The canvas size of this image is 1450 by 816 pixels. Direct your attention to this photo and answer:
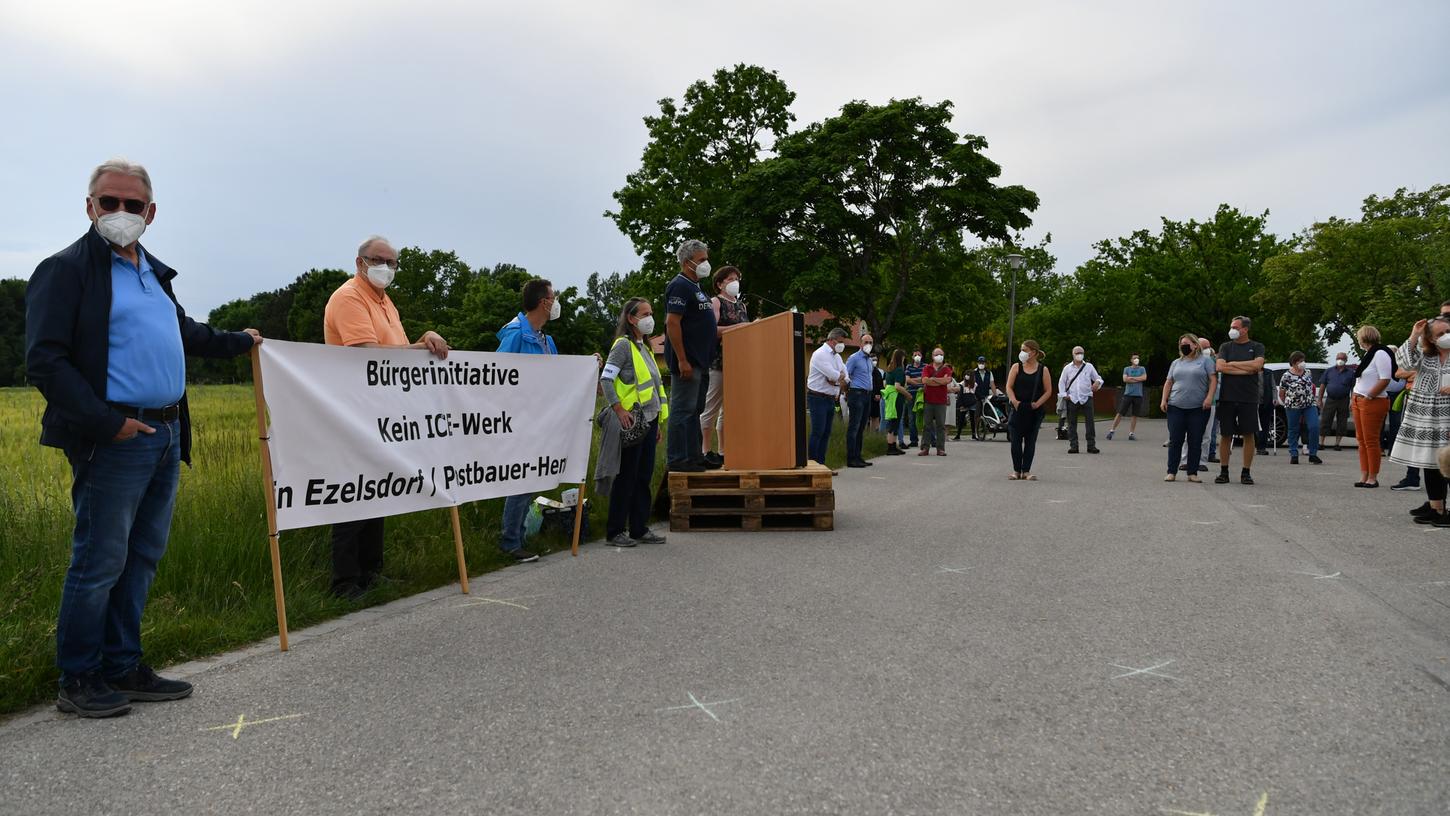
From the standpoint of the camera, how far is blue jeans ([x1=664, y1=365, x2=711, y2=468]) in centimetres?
793

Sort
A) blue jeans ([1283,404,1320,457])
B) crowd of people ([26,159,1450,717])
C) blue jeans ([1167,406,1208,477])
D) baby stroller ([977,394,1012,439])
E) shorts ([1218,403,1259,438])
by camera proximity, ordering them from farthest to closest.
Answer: baby stroller ([977,394,1012,439])
blue jeans ([1283,404,1320,457])
blue jeans ([1167,406,1208,477])
shorts ([1218,403,1259,438])
crowd of people ([26,159,1450,717])

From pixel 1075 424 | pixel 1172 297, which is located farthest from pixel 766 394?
pixel 1172 297

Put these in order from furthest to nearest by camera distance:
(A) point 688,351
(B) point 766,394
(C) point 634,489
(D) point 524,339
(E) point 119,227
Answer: (B) point 766,394, (A) point 688,351, (C) point 634,489, (D) point 524,339, (E) point 119,227

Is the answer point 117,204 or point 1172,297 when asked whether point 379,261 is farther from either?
point 1172,297

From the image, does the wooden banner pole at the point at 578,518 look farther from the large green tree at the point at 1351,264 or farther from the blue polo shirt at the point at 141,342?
the large green tree at the point at 1351,264

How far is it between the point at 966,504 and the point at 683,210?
28850 millimetres

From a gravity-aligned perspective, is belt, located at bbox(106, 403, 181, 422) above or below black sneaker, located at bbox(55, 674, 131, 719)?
above

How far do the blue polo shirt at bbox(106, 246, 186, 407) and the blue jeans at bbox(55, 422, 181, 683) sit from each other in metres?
0.14

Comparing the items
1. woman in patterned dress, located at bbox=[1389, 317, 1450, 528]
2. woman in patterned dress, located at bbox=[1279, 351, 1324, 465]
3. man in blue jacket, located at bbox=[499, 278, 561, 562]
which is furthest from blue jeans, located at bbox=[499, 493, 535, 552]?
woman in patterned dress, located at bbox=[1279, 351, 1324, 465]

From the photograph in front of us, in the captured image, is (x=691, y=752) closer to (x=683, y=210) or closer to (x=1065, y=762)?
(x=1065, y=762)

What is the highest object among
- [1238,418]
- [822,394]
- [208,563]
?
[822,394]

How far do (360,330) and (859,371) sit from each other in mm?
10033

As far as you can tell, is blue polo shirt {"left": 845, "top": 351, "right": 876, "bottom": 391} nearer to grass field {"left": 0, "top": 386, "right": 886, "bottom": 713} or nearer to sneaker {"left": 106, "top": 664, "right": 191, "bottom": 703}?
grass field {"left": 0, "top": 386, "right": 886, "bottom": 713}

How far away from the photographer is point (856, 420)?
564 inches
